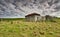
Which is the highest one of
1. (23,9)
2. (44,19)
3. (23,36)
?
(23,9)

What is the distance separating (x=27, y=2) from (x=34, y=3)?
275mm

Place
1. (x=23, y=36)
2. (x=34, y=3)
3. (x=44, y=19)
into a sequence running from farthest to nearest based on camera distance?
(x=44, y=19)
(x=34, y=3)
(x=23, y=36)

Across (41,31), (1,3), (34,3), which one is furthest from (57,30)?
(1,3)

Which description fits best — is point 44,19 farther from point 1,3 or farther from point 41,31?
point 1,3

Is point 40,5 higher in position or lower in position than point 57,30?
higher

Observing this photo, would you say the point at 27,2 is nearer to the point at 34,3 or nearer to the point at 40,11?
the point at 34,3

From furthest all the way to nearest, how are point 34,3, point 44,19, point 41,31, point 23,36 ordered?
point 44,19 → point 34,3 → point 41,31 → point 23,36

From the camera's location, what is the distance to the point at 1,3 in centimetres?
487

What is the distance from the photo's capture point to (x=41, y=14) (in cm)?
498

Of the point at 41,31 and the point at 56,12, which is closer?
the point at 41,31

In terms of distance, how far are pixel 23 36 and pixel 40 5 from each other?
153cm

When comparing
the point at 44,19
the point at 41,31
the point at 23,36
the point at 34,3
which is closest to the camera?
the point at 23,36

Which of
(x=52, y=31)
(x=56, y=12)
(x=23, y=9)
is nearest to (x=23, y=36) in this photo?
(x=52, y=31)

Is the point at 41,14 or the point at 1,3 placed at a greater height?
the point at 1,3
